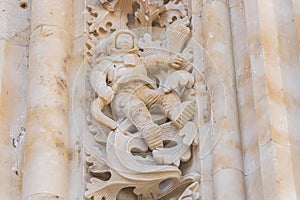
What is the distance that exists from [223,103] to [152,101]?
274mm

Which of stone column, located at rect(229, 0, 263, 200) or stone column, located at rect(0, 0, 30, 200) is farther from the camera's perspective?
stone column, located at rect(0, 0, 30, 200)

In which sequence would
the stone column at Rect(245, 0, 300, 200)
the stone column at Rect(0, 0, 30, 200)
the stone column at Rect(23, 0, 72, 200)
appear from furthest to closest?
the stone column at Rect(0, 0, 30, 200), the stone column at Rect(23, 0, 72, 200), the stone column at Rect(245, 0, 300, 200)

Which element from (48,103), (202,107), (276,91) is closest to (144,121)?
(202,107)

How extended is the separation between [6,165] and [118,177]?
1.33 feet

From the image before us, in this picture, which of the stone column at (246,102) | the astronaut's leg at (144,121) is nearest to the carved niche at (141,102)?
the astronaut's leg at (144,121)

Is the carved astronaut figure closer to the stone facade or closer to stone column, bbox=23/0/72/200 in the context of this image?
the stone facade

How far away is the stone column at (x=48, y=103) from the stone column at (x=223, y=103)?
1.71ft

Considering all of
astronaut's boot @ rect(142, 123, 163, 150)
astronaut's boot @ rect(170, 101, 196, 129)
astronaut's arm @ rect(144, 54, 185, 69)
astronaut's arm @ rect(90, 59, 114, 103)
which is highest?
astronaut's arm @ rect(144, 54, 185, 69)

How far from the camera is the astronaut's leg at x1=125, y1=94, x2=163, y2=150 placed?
3.84 m

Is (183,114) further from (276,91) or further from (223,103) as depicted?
(276,91)

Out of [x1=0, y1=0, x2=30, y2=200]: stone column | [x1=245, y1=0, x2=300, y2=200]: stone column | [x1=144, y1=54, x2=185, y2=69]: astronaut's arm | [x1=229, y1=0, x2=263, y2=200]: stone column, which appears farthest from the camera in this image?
[x1=144, y1=54, x2=185, y2=69]: astronaut's arm

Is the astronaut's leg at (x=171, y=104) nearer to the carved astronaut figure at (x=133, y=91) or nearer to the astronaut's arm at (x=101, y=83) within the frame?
the carved astronaut figure at (x=133, y=91)

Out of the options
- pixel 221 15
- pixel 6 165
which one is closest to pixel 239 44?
pixel 221 15

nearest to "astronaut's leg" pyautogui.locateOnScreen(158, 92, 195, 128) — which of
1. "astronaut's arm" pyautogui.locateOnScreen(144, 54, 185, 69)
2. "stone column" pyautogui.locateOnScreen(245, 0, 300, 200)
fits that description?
"astronaut's arm" pyautogui.locateOnScreen(144, 54, 185, 69)
